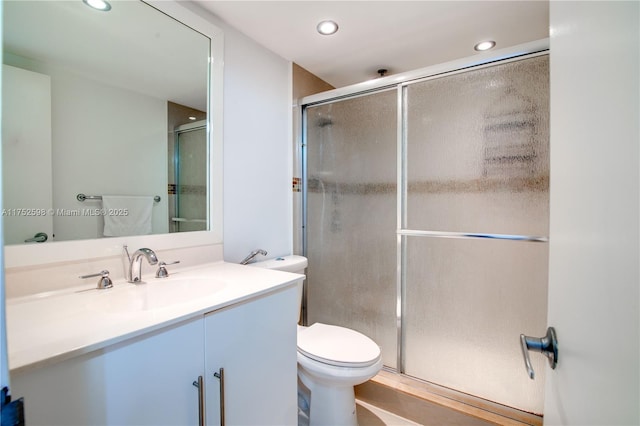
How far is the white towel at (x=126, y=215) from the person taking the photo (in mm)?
1194

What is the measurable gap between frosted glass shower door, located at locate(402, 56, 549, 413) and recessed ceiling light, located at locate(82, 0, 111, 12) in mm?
1539

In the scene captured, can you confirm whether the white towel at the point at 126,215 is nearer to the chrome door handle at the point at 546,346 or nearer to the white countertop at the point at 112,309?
the white countertop at the point at 112,309

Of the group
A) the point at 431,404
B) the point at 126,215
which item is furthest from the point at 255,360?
the point at 431,404

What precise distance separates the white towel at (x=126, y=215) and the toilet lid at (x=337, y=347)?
0.96 m

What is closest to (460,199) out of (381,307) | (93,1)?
(381,307)

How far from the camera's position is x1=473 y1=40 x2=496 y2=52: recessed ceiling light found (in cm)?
182

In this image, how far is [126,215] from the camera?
4.10 feet

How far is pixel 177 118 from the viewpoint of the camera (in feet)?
4.79

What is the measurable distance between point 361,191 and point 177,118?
1.17 m

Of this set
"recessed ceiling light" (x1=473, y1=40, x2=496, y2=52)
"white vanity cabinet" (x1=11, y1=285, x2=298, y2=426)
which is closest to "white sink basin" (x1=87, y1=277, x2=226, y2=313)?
"white vanity cabinet" (x1=11, y1=285, x2=298, y2=426)

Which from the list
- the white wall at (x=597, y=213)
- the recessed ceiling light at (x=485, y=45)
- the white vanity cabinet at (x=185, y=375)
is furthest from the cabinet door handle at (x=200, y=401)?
the recessed ceiling light at (x=485, y=45)

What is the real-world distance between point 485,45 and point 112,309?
241cm

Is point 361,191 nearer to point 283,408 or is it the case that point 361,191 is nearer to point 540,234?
point 540,234

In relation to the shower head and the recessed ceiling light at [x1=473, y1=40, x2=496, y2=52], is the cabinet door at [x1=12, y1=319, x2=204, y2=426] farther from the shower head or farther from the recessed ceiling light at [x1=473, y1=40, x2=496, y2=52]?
the recessed ceiling light at [x1=473, y1=40, x2=496, y2=52]
